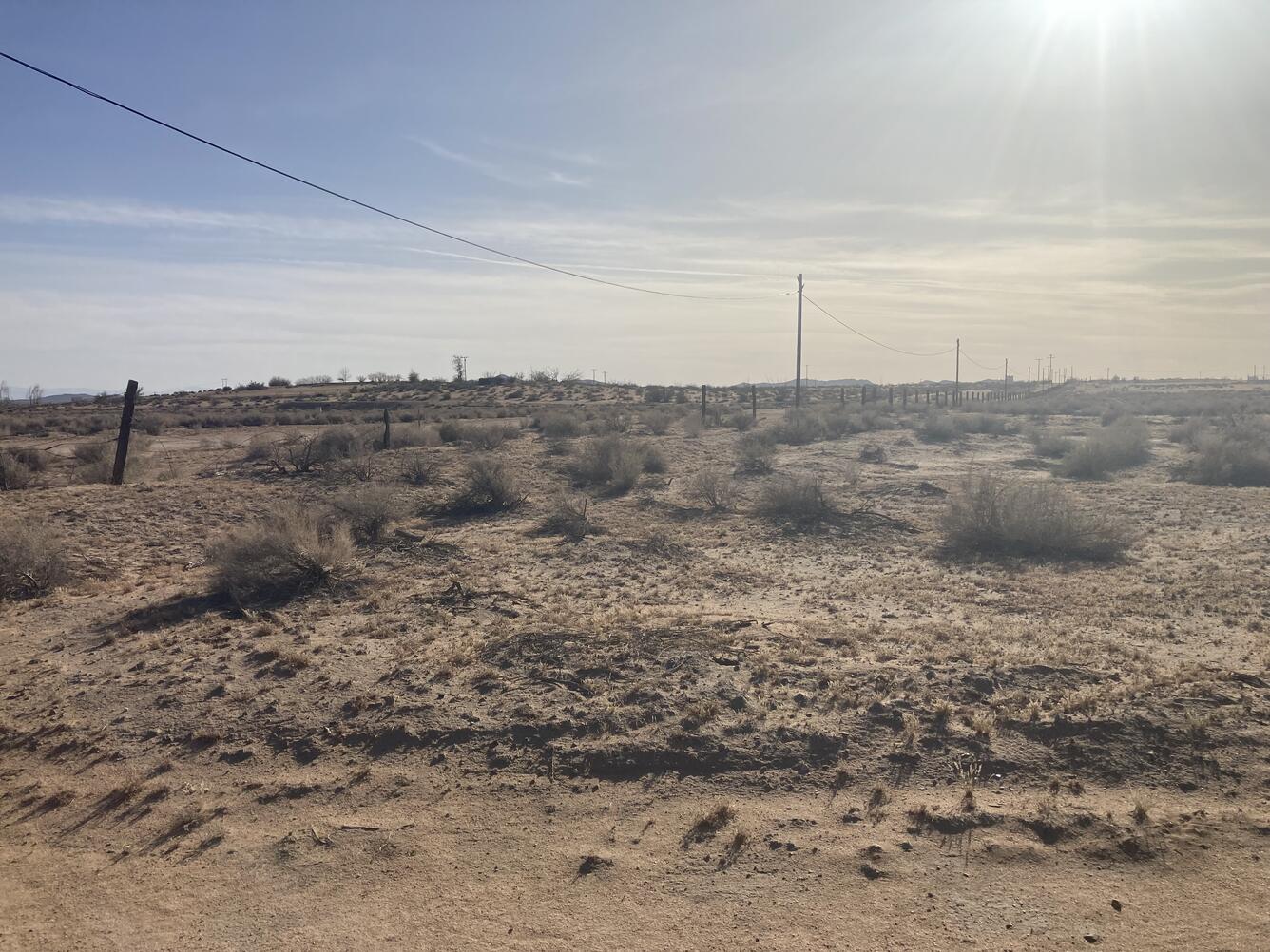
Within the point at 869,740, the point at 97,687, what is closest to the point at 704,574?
the point at 869,740

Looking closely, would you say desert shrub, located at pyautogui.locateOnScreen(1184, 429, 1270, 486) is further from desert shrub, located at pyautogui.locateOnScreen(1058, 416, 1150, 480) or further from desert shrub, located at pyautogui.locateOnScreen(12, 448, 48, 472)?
desert shrub, located at pyautogui.locateOnScreen(12, 448, 48, 472)

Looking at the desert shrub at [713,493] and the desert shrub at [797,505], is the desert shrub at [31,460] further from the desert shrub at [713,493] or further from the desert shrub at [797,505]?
the desert shrub at [797,505]

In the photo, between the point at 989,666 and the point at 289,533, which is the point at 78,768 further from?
the point at 989,666

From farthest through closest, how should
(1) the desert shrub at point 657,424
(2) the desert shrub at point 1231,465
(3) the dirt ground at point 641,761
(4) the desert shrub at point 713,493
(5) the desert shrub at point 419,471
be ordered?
(1) the desert shrub at point 657,424, (2) the desert shrub at point 1231,465, (5) the desert shrub at point 419,471, (4) the desert shrub at point 713,493, (3) the dirt ground at point 641,761

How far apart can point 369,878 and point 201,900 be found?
3.29ft

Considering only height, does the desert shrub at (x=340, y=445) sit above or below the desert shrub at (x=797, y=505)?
above

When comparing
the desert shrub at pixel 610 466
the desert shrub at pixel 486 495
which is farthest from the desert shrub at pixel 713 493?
the desert shrub at pixel 486 495

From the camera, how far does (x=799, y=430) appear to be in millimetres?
37562

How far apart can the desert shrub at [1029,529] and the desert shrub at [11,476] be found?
20.8 metres

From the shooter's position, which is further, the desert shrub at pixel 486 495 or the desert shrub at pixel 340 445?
the desert shrub at pixel 340 445

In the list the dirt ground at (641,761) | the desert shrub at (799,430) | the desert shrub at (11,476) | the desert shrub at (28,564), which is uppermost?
the desert shrub at (799,430)

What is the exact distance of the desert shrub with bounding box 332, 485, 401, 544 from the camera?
15.3m

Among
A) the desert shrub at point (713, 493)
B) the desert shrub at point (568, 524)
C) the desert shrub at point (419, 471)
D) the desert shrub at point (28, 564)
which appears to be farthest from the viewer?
the desert shrub at point (419, 471)

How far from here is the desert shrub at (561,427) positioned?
36.3 metres
